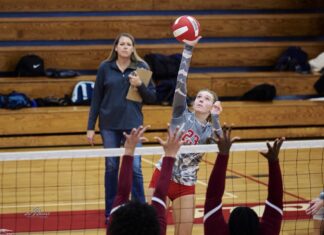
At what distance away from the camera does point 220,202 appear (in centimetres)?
446

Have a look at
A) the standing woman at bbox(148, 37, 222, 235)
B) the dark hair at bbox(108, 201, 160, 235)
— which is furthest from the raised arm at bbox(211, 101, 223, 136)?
the dark hair at bbox(108, 201, 160, 235)

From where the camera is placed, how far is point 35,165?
11.5m

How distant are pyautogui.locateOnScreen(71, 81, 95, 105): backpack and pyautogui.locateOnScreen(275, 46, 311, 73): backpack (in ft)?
12.6

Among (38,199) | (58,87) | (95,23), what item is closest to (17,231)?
(38,199)

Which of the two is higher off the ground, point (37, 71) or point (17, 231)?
point (37, 71)

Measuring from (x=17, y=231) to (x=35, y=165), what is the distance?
3666mm

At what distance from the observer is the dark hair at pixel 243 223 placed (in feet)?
13.4

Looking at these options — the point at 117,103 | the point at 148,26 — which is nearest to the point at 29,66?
the point at 148,26

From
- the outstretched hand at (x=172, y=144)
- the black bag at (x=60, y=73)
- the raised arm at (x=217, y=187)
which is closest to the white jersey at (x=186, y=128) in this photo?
the raised arm at (x=217, y=187)

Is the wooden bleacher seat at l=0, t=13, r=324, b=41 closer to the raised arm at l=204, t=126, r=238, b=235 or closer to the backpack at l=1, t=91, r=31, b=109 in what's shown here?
the backpack at l=1, t=91, r=31, b=109

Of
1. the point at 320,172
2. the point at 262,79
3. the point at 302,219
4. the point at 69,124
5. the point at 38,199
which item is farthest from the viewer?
the point at 262,79

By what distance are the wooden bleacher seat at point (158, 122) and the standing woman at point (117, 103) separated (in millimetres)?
4680

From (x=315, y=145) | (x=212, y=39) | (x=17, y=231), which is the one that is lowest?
(x=17, y=231)

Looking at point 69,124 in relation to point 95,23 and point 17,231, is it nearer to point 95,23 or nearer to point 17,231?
point 95,23
